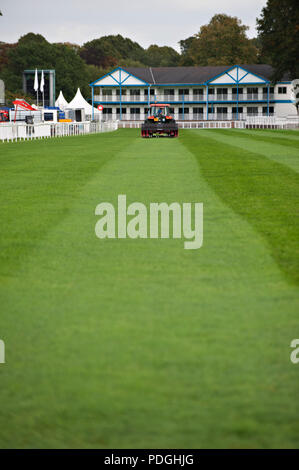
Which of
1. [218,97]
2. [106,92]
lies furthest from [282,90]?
[106,92]

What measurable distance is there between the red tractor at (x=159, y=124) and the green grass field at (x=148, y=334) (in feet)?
113

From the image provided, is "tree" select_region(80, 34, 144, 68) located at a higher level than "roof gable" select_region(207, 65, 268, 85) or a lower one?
higher

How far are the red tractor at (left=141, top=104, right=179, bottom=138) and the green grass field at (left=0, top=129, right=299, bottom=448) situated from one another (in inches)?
1354

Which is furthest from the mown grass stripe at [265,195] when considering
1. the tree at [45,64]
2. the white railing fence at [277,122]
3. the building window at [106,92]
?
the tree at [45,64]

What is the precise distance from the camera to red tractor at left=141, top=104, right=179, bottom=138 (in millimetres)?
45000

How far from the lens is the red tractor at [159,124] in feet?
148

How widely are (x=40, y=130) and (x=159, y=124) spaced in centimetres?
948

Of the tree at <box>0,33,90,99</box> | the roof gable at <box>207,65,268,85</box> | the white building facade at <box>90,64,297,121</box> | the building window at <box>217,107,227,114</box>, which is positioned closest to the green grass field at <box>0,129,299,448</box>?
the roof gable at <box>207,65,268,85</box>

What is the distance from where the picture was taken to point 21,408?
13.1ft

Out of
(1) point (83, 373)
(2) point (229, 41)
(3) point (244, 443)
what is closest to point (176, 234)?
(1) point (83, 373)

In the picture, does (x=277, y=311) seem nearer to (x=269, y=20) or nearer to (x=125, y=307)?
(x=125, y=307)

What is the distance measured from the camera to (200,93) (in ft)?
382

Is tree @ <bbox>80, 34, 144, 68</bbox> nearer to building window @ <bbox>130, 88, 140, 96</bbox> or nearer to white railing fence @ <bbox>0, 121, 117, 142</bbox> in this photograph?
building window @ <bbox>130, 88, 140, 96</bbox>
